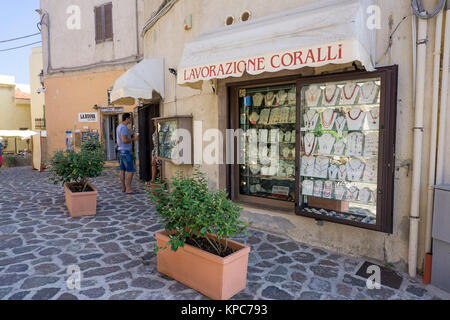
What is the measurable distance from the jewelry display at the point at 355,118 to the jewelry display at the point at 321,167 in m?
0.54

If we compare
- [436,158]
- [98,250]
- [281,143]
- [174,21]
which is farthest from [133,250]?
Answer: [174,21]

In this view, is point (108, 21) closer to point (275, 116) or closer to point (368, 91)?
point (275, 116)

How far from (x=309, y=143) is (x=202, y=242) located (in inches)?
79.4

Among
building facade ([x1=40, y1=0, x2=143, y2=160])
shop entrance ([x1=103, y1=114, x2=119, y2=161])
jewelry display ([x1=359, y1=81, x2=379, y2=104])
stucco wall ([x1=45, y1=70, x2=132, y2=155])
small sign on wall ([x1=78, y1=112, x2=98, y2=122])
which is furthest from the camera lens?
shop entrance ([x1=103, y1=114, x2=119, y2=161])

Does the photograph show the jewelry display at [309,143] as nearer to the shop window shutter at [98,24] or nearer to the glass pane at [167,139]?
the glass pane at [167,139]

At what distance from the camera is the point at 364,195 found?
381cm

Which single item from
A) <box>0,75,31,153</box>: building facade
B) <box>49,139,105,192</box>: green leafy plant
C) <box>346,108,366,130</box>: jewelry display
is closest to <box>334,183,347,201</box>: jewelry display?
<box>346,108,366,130</box>: jewelry display

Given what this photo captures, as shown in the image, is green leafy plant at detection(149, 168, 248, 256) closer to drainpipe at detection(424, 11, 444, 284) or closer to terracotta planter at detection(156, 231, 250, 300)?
terracotta planter at detection(156, 231, 250, 300)

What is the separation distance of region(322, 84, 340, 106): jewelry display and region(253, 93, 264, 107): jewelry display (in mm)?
1435

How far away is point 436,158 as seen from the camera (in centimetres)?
321

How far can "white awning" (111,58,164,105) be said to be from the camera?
6.40m

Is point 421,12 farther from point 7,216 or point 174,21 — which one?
point 7,216

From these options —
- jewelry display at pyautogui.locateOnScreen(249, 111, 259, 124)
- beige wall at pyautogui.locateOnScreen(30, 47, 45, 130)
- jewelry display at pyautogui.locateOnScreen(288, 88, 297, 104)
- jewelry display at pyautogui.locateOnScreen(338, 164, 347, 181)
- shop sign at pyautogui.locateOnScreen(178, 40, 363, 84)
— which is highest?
beige wall at pyautogui.locateOnScreen(30, 47, 45, 130)

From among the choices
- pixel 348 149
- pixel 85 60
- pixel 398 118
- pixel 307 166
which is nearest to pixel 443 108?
pixel 398 118
